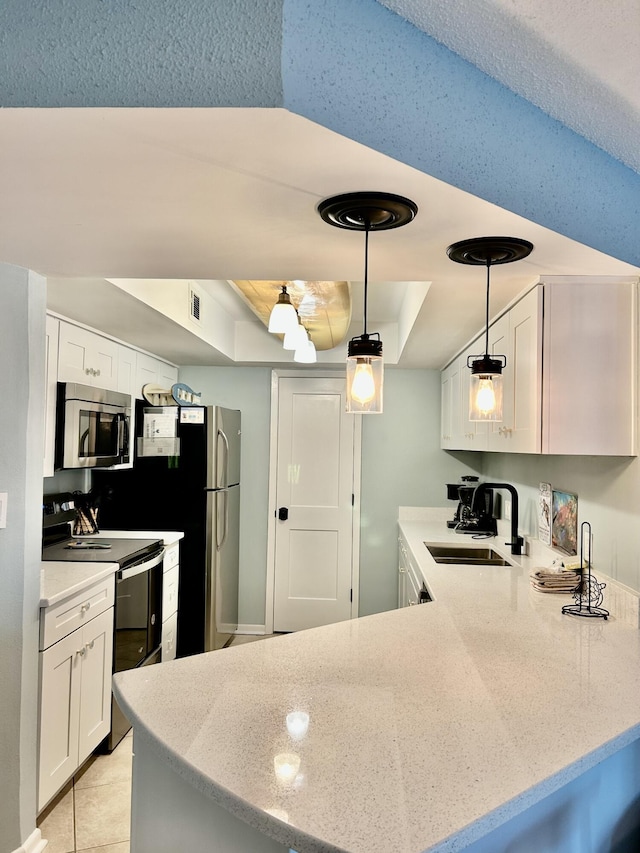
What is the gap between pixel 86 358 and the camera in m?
3.26

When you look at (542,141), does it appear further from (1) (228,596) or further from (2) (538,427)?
(1) (228,596)

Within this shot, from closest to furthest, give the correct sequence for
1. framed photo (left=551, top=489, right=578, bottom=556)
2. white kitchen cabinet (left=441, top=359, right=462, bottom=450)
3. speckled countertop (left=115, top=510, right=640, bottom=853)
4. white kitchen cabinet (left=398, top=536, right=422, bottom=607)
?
1. speckled countertop (left=115, top=510, right=640, bottom=853)
2. framed photo (left=551, top=489, right=578, bottom=556)
3. white kitchen cabinet (left=398, top=536, right=422, bottom=607)
4. white kitchen cabinet (left=441, top=359, right=462, bottom=450)

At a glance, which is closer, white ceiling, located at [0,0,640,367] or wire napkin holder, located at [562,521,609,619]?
white ceiling, located at [0,0,640,367]

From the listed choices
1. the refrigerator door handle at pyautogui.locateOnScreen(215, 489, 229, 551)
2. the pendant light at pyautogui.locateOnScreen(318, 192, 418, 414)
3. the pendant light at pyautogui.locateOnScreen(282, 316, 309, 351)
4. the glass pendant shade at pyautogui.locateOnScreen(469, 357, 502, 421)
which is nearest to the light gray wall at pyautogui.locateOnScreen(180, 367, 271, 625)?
the refrigerator door handle at pyautogui.locateOnScreen(215, 489, 229, 551)

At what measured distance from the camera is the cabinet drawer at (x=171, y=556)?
3756mm

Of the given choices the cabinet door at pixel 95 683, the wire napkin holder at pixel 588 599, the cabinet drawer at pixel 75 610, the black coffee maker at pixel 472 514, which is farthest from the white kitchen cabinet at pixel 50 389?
the black coffee maker at pixel 472 514

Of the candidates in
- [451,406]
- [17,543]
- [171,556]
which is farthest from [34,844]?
[451,406]

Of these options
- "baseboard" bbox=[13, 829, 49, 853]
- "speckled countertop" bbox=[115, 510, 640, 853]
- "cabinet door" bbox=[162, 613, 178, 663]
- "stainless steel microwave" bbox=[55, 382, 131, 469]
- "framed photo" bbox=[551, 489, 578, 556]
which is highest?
"stainless steel microwave" bbox=[55, 382, 131, 469]

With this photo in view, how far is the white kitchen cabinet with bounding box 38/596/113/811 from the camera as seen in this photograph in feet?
7.88

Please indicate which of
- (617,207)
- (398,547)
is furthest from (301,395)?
(617,207)

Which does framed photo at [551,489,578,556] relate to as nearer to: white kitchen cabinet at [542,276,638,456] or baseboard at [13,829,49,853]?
white kitchen cabinet at [542,276,638,456]

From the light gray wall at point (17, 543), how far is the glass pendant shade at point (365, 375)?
1266 millimetres

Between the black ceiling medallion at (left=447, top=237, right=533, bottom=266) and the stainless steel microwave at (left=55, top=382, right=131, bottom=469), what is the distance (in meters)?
2.02

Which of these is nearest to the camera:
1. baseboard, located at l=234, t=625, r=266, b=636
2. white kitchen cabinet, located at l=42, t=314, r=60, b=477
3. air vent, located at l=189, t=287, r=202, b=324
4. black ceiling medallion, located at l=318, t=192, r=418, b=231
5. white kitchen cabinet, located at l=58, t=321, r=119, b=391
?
black ceiling medallion, located at l=318, t=192, r=418, b=231
